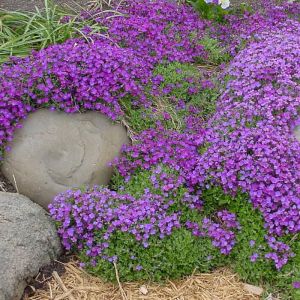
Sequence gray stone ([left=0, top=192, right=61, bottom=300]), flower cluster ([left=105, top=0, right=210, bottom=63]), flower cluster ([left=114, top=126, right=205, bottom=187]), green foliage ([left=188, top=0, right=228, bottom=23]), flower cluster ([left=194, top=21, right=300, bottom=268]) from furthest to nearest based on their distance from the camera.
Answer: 1. green foliage ([left=188, top=0, right=228, bottom=23])
2. flower cluster ([left=105, top=0, right=210, bottom=63])
3. flower cluster ([left=114, top=126, right=205, bottom=187])
4. flower cluster ([left=194, top=21, right=300, bottom=268])
5. gray stone ([left=0, top=192, right=61, bottom=300])

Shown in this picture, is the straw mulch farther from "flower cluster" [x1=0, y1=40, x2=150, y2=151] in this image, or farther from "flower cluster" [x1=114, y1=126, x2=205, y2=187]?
"flower cluster" [x1=0, y1=40, x2=150, y2=151]

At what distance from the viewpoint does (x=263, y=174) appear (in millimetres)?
3703

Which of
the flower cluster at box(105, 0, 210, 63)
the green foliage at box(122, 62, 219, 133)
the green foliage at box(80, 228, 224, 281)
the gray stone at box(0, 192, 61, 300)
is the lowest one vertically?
the gray stone at box(0, 192, 61, 300)

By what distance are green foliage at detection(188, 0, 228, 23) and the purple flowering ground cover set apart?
0.75 meters

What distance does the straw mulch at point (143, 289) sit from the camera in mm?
3580

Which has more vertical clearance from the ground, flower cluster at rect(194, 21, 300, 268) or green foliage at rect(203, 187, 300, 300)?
flower cluster at rect(194, 21, 300, 268)

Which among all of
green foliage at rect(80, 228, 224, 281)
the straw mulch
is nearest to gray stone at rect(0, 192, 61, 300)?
the straw mulch

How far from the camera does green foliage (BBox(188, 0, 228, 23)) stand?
573 cm

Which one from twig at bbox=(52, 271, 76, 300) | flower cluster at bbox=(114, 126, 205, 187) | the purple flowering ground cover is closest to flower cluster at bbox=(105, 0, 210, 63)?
the purple flowering ground cover

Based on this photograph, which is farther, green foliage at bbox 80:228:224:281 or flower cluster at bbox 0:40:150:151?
flower cluster at bbox 0:40:150:151

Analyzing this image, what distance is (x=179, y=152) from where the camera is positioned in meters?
4.08

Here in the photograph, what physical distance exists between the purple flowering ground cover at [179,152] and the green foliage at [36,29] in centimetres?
29

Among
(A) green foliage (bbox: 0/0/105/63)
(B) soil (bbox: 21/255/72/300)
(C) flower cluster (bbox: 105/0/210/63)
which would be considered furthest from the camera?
(C) flower cluster (bbox: 105/0/210/63)

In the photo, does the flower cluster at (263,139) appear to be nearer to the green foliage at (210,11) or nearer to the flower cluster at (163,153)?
the flower cluster at (163,153)
